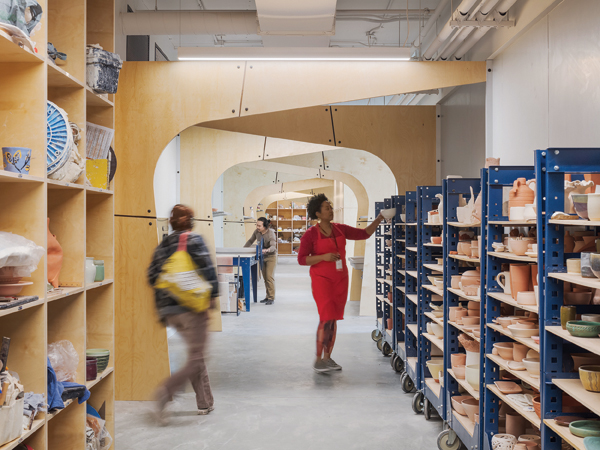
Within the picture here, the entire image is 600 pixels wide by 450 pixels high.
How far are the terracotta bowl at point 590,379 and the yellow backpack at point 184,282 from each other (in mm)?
2330

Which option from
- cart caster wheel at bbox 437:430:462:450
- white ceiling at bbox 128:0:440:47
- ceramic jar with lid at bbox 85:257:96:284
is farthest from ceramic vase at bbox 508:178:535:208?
white ceiling at bbox 128:0:440:47

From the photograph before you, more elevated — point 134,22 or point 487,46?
point 134,22

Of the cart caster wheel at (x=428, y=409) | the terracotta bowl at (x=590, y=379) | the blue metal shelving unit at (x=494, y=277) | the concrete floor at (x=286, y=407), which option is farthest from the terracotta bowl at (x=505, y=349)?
the cart caster wheel at (x=428, y=409)

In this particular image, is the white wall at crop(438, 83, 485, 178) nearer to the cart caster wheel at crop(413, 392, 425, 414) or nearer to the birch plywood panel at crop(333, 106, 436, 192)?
the birch plywood panel at crop(333, 106, 436, 192)

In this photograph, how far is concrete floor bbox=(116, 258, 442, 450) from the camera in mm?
3945

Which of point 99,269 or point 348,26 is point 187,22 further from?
point 99,269

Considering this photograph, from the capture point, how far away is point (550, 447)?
92.1 inches

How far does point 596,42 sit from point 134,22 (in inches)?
172

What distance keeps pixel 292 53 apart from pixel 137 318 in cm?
264

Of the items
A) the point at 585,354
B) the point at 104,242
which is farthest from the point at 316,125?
the point at 585,354

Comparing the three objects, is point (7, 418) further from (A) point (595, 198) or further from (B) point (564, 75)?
(B) point (564, 75)

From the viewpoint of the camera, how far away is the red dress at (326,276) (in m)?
5.43

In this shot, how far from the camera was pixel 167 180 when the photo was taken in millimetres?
8211

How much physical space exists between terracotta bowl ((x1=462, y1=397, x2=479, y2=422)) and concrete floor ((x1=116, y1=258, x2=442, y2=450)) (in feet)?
1.59
